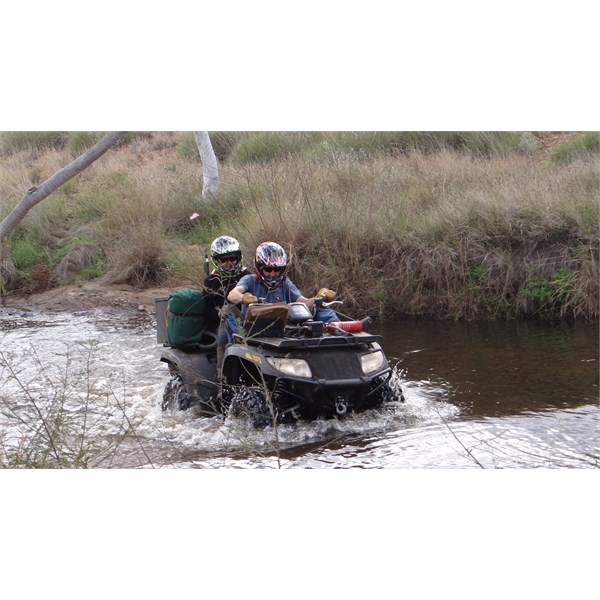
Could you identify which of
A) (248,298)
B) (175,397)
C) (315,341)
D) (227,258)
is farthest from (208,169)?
(315,341)

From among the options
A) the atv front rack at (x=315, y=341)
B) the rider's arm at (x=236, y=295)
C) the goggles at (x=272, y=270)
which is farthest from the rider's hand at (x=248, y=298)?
the goggles at (x=272, y=270)

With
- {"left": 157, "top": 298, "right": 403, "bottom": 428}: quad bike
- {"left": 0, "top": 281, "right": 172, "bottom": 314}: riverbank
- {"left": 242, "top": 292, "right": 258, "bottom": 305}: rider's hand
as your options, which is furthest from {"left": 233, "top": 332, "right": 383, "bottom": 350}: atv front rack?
{"left": 0, "top": 281, "right": 172, "bottom": 314}: riverbank

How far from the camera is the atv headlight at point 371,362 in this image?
664cm

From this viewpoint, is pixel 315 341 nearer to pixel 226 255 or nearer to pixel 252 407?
pixel 252 407

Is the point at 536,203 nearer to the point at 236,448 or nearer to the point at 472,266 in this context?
the point at 472,266

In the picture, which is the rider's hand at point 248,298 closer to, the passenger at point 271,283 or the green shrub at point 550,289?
the passenger at point 271,283

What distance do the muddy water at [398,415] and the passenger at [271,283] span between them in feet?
3.32

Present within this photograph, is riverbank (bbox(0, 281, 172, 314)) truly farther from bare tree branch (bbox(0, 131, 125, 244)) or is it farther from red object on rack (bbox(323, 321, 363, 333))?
bare tree branch (bbox(0, 131, 125, 244))

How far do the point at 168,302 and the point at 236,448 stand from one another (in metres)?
1.72

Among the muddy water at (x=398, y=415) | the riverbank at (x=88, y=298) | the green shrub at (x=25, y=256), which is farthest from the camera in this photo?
the green shrub at (x=25, y=256)

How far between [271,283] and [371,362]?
3.90 feet

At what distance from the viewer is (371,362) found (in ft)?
21.9

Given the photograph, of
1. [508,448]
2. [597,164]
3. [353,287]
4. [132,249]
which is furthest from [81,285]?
[508,448]

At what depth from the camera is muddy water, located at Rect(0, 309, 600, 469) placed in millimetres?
5922
